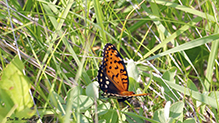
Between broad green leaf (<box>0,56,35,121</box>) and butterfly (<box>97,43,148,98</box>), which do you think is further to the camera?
butterfly (<box>97,43,148,98</box>)

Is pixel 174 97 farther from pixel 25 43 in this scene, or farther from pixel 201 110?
pixel 25 43

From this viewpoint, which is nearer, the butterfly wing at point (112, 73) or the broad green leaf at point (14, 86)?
Result: the broad green leaf at point (14, 86)

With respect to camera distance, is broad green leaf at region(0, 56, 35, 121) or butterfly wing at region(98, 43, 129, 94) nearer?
broad green leaf at region(0, 56, 35, 121)

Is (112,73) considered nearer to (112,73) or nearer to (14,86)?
(112,73)

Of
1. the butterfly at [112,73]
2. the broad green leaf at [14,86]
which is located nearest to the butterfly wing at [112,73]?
the butterfly at [112,73]

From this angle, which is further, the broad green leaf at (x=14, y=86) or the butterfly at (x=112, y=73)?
the butterfly at (x=112, y=73)

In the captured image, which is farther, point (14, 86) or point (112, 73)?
point (112, 73)

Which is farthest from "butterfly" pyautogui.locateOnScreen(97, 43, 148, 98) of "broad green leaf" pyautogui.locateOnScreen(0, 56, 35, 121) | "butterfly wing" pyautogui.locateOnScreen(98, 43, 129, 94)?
"broad green leaf" pyautogui.locateOnScreen(0, 56, 35, 121)

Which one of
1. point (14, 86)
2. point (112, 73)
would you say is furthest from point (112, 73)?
point (14, 86)

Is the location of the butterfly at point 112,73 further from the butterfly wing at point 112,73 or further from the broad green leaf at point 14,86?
the broad green leaf at point 14,86

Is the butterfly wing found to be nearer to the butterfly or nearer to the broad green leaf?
the butterfly
